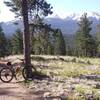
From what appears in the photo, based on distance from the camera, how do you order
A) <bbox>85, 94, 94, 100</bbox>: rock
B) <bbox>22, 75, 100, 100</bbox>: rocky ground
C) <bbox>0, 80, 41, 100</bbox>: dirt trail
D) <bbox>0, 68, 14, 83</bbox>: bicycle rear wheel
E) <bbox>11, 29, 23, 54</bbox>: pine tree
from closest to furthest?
<bbox>85, 94, 94, 100</bbox>: rock → <bbox>22, 75, 100, 100</bbox>: rocky ground → <bbox>0, 80, 41, 100</bbox>: dirt trail → <bbox>0, 68, 14, 83</bbox>: bicycle rear wheel → <bbox>11, 29, 23, 54</bbox>: pine tree

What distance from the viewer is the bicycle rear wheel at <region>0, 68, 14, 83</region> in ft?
57.0

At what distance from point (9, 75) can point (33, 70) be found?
2.22 m

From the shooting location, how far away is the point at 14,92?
47.1 feet

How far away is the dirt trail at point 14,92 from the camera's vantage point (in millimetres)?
13336

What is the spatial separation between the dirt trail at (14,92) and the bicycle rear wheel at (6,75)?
0.79 metres

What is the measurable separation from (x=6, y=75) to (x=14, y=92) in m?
3.12

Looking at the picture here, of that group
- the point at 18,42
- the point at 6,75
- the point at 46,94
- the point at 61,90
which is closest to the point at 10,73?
the point at 6,75

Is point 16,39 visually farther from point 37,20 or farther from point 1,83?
point 1,83

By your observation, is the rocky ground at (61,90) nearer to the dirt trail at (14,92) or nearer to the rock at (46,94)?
the rock at (46,94)

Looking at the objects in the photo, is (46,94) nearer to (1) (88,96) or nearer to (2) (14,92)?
(2) (14,92)

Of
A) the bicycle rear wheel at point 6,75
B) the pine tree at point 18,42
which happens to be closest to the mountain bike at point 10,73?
the bicycle rear wheel at point 6,75

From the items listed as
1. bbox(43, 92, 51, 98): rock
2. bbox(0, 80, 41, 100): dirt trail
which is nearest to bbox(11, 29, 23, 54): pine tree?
bbox(0, 80, 41, 100): dirt trail

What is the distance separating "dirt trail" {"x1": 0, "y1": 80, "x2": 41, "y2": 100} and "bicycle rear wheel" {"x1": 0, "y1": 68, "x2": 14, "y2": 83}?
0.79 meters

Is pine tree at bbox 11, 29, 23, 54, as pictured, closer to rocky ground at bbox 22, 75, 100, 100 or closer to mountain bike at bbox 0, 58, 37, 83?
mountain bike at bbox 0, 58, 37, 83
